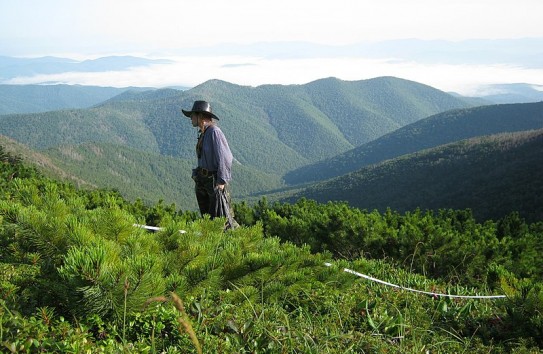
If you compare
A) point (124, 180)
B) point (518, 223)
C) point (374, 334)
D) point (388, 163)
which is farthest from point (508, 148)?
point (124, 180)

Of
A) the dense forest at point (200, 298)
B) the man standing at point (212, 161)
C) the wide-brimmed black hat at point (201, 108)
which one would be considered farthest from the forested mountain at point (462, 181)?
the dense forest at point (200, 298)

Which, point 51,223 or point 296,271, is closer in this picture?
point 51,223

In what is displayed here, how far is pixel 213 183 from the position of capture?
7312 mm

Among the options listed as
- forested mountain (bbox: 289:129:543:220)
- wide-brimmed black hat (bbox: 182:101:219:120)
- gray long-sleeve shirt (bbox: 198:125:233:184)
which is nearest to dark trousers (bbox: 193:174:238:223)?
gray long-sleeve shirt (bbox: 198:125:233:184)

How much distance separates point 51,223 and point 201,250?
103 centimetres

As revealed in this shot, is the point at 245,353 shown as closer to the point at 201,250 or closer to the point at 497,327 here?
the point at 201,250

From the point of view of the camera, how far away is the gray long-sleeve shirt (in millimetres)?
7098

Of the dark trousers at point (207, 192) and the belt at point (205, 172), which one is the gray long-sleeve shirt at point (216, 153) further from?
the dark trousers at point (207, 192)

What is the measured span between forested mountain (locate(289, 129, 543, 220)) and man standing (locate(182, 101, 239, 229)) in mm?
62029

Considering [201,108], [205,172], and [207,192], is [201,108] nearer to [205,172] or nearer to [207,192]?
[205,172]

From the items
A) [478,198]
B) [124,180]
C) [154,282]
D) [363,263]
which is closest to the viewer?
[154,282]

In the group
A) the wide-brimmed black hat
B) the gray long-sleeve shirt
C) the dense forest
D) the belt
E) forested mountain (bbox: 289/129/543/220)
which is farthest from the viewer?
forested mountain (bbox: 289/129/543/220)

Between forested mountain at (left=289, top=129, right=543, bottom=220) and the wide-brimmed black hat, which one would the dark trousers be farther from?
forested mountain at (left=289, top=129, right=543, bottom=220)

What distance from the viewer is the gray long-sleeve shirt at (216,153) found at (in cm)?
710
